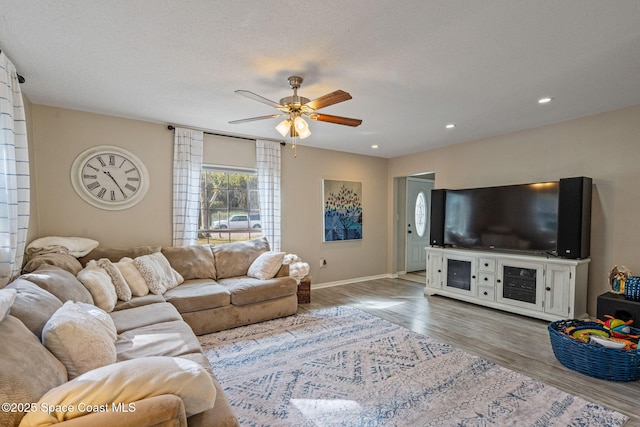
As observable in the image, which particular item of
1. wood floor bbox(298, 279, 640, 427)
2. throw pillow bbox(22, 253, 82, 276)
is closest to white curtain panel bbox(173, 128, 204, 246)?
throw pillow bbox(22, 253, 82, 276)

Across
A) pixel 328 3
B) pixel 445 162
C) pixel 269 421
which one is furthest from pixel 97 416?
pixel 445 162

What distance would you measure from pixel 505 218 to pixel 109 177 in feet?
16.7

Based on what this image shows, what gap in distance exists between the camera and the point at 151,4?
1.62m

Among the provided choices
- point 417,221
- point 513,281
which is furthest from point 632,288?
point 417,221

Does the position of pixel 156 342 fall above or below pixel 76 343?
below

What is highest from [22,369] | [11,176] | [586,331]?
[11,176]

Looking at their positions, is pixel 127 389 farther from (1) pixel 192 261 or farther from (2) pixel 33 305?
(1) pixel 192 261

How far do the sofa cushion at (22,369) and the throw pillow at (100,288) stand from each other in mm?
1156

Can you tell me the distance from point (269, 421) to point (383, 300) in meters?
2.85

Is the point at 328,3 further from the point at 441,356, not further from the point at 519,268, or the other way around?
the point at 519,268

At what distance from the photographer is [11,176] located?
213 cm

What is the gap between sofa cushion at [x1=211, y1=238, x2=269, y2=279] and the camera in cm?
383

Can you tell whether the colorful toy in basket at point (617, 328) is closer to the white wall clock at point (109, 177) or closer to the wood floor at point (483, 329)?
the wood floor at point (483, 329)

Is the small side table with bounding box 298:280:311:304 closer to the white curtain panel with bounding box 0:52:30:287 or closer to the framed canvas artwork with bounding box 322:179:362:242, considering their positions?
the framed canvas artwork with bounding box 322:179:362:242
